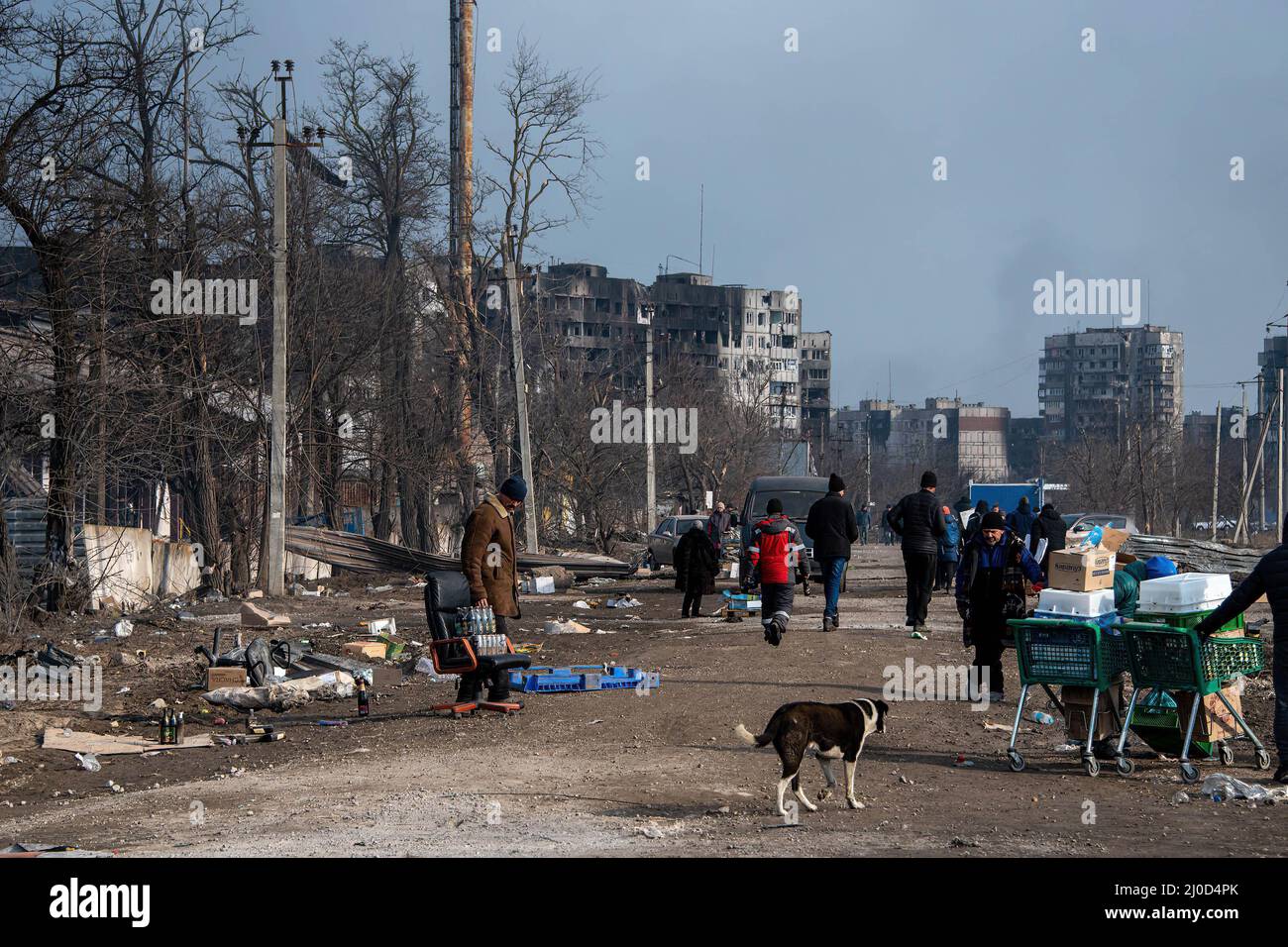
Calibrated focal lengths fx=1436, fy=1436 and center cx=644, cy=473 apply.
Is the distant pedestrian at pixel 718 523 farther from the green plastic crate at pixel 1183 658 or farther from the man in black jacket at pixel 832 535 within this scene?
the green plastic crate at pixel 1183 658

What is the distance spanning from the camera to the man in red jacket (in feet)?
59.0

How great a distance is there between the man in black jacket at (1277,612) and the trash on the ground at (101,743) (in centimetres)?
826

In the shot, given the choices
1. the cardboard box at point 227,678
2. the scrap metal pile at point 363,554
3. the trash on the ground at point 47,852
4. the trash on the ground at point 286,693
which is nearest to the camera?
the trash on the ground at point 47,852

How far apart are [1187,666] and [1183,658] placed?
62mm

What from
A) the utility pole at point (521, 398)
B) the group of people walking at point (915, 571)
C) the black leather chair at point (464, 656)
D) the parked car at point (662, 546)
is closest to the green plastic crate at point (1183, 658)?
the group of people walking at point (915, 571)

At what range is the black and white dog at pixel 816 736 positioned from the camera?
28.1 ft

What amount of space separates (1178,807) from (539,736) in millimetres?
5227

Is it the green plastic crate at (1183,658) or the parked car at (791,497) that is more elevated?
the parked car at (791,497)

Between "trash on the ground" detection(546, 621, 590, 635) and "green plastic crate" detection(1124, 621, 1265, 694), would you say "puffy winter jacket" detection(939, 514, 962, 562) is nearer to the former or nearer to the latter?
"trash on the ground" detection(546, 621, 590, 635)

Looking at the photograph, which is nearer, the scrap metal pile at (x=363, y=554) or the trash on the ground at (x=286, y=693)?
the trash on the ground at (x=286, y=693)

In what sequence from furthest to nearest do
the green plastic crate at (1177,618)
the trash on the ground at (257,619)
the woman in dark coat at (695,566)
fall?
the woman in dark coat at (695,566)
the trash on the ground at (257,619)
the green plastic crate at (1177,618)

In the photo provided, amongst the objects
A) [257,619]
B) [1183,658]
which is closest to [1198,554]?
[257,619]

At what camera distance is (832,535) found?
19812 mm

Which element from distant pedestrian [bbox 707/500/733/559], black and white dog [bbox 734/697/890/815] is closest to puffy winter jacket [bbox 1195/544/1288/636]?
black and white dog [bbox 734/697/890/815]
